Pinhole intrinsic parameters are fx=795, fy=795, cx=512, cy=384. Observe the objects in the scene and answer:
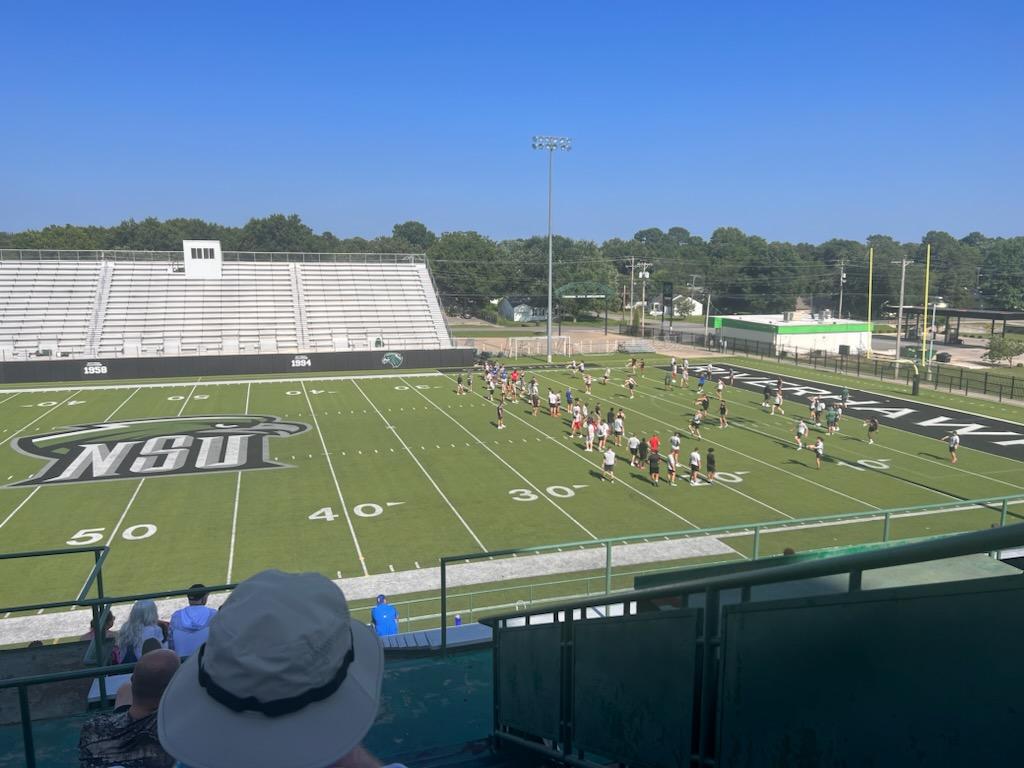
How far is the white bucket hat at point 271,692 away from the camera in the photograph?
1.62 metres

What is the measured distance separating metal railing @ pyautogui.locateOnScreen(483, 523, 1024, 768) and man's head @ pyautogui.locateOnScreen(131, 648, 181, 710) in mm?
1768

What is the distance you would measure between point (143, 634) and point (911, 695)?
22.3ft

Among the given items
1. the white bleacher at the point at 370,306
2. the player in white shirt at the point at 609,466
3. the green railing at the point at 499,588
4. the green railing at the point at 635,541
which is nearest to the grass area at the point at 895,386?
the green railing at the point at 635,541

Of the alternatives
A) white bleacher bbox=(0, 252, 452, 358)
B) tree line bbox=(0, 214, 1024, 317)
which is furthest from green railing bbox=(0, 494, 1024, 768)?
tree line bbox=(0, 214, 1024, 317)

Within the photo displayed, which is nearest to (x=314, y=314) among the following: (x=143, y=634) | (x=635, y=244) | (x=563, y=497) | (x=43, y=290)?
(x=43, y=290)

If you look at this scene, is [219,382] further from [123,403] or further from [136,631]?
[136,631]

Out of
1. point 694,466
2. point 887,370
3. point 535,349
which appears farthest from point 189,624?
point 535,349

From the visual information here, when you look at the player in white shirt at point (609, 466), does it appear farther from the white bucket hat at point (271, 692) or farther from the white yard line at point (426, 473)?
the white bucket hat at point (271, 692)

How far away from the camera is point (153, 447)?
25078mm

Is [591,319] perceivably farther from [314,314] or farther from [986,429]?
[986,429]

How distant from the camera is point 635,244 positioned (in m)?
144

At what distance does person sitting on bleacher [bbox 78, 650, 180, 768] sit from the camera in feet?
9.66

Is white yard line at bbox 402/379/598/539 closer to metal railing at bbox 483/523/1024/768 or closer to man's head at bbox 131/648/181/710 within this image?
metal railing at bbox 483/523/1024/768

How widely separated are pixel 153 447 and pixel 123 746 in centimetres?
2424
